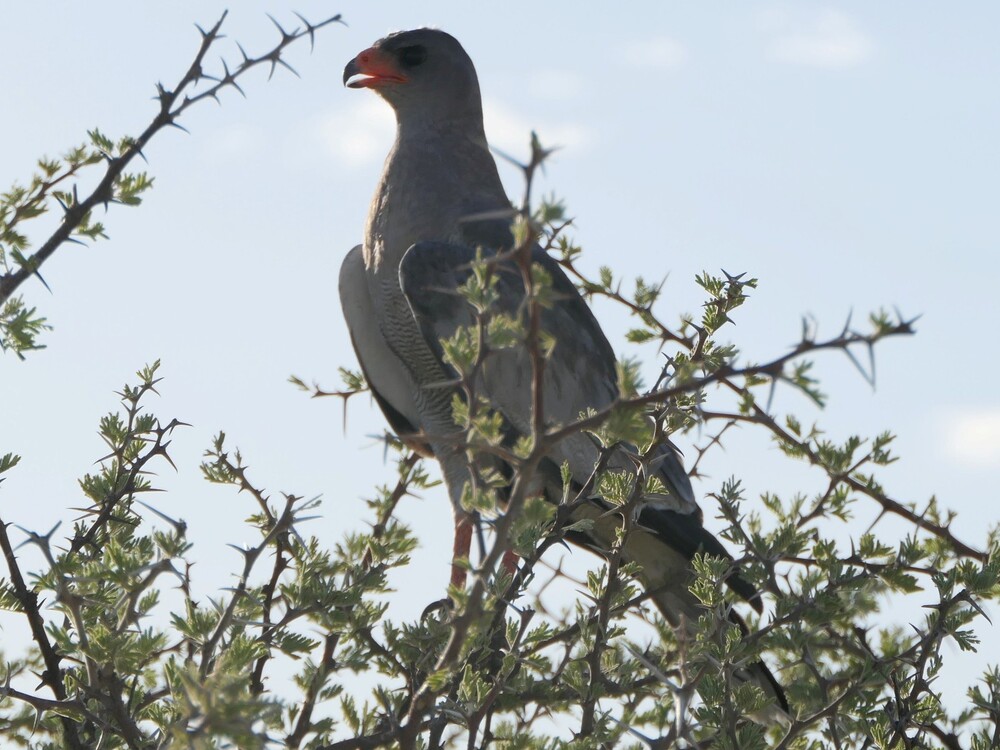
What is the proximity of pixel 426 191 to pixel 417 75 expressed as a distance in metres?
0.70

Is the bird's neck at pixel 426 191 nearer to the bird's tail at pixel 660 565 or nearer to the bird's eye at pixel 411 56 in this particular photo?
the bird's eye at pixel 411 56

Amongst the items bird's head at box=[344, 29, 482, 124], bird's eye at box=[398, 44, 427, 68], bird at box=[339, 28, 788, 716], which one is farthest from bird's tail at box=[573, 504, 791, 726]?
bird's eye at box=[398, 44, 427, 68]

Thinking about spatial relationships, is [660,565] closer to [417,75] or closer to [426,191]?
[426,191]

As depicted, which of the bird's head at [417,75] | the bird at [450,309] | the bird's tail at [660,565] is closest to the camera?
the bird's tail at [660,565]

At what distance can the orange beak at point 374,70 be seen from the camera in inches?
239

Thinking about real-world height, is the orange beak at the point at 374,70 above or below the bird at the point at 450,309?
above

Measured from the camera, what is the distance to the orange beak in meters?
6.08

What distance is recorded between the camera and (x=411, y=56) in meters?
6.13

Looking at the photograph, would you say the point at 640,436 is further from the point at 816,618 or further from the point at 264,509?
the point at 264,509

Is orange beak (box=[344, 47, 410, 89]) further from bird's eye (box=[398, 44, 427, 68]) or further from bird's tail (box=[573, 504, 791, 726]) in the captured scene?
bird's tail (box=[573, 504, 791, 726])

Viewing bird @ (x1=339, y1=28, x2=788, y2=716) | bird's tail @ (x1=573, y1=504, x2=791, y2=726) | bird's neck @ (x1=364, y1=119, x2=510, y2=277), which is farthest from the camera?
bird's neck @ (x1=364, y1=119, x2=510, y2=277)

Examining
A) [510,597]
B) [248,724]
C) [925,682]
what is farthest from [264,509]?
[248,724]

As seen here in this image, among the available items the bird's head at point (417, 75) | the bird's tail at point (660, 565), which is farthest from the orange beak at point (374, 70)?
the bird's tail at point (660, 565)

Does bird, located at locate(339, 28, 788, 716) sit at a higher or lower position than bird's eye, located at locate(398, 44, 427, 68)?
lower
